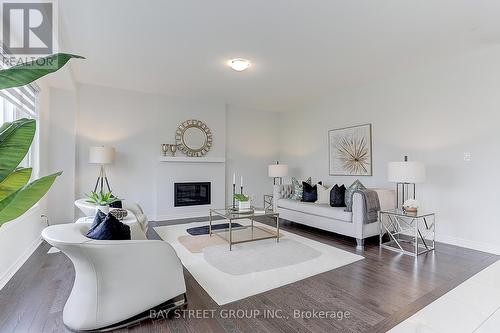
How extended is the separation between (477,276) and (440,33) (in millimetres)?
2722

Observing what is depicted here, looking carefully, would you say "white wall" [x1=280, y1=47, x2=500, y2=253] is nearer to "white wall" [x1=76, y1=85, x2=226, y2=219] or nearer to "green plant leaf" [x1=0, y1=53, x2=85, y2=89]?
"white wall" [x1=76, y1=85, x2=226, y2=219]

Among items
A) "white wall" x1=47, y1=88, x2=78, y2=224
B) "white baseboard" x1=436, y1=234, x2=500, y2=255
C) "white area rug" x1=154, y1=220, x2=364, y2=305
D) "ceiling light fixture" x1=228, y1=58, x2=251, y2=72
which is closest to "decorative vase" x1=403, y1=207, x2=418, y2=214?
"white baseboard" x1=436, y1=234, x2=500, y2=255

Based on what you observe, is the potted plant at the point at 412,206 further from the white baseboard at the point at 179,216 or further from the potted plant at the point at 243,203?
the white baseboard at the point at 179,216

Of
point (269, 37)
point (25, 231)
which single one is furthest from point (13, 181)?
point (25, 231)

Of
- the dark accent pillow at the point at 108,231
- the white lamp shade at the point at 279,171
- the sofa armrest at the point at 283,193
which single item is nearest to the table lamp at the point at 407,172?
the sofa armrest at the point at 283,193

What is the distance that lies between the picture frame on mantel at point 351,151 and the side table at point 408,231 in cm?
106

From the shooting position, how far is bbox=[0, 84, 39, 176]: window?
2805mm

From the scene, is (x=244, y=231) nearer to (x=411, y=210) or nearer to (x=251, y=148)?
(x=411, y=210)

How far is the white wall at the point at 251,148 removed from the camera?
6438mm

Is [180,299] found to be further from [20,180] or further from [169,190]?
[169,190]

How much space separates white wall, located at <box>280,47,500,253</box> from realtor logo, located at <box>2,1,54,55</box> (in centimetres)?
485

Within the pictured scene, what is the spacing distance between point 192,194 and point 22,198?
5.06 m

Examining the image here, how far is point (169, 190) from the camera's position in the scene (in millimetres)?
5453

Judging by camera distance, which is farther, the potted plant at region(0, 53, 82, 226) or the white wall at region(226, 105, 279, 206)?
the white wall at region(226, 105, 279, 206)
